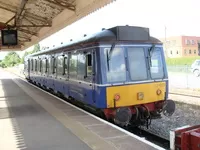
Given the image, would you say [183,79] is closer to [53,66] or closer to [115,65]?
[53,66]

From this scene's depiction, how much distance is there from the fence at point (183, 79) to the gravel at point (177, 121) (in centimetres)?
632

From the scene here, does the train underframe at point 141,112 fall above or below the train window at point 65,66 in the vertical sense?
below

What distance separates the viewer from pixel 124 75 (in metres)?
8.15

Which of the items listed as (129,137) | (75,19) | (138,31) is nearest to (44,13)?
(75,19)

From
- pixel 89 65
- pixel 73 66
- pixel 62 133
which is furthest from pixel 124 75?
pixel 62 133

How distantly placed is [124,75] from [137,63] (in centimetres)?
58

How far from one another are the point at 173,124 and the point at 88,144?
17.5 feet

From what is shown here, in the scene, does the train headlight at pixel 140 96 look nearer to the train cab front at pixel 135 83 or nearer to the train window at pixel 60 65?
the train cab front at pixel 135 83

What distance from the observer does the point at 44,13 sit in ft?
54.0

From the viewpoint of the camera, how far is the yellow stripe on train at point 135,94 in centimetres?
791

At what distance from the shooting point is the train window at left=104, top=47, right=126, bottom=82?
792 centimetres

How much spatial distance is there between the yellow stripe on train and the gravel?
1257mm

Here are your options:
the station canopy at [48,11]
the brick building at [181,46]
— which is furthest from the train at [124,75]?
the brick building at [181,46]

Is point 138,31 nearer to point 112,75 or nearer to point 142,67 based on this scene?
point 142,67
